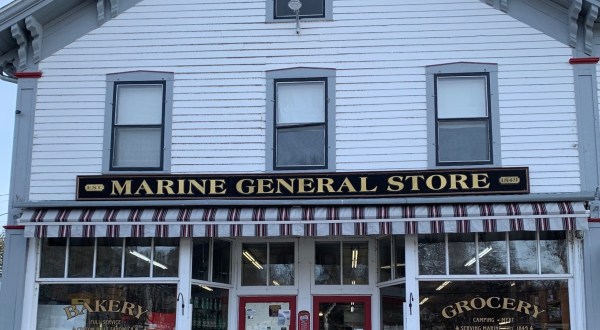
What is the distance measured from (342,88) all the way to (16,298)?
6.30 meters

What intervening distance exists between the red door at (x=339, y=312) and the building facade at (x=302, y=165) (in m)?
0.04

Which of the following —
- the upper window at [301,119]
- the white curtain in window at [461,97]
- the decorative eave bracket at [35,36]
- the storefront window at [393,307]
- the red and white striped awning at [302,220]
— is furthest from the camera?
the decorative eave bracket at [35,36]

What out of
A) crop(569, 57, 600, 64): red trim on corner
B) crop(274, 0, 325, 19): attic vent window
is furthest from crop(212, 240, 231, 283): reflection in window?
crop(569, 57, 600, 64): red trim on corner

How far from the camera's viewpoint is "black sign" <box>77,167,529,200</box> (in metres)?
12.3

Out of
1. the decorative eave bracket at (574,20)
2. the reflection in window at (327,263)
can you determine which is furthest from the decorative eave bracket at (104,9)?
the decorative eave bracket at (574,20)

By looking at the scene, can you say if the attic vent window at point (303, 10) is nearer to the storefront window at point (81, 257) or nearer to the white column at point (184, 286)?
the white column at point (184, 286)

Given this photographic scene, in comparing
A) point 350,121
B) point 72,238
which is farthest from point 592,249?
point 72,238

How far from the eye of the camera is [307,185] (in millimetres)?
12625

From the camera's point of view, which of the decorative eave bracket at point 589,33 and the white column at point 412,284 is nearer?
the white column at point 412,284

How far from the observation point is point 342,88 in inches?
511

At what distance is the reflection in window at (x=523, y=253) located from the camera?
39.9 feet

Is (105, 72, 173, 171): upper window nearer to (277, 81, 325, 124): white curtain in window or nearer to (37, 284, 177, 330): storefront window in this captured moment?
(277, 81, 325, 124): white curtain in window

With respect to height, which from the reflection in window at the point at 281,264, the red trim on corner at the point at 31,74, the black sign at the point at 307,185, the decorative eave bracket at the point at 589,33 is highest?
the decorative eave bracket at the point at 589,33

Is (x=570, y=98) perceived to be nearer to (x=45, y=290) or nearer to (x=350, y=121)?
(x=350, y=121)
